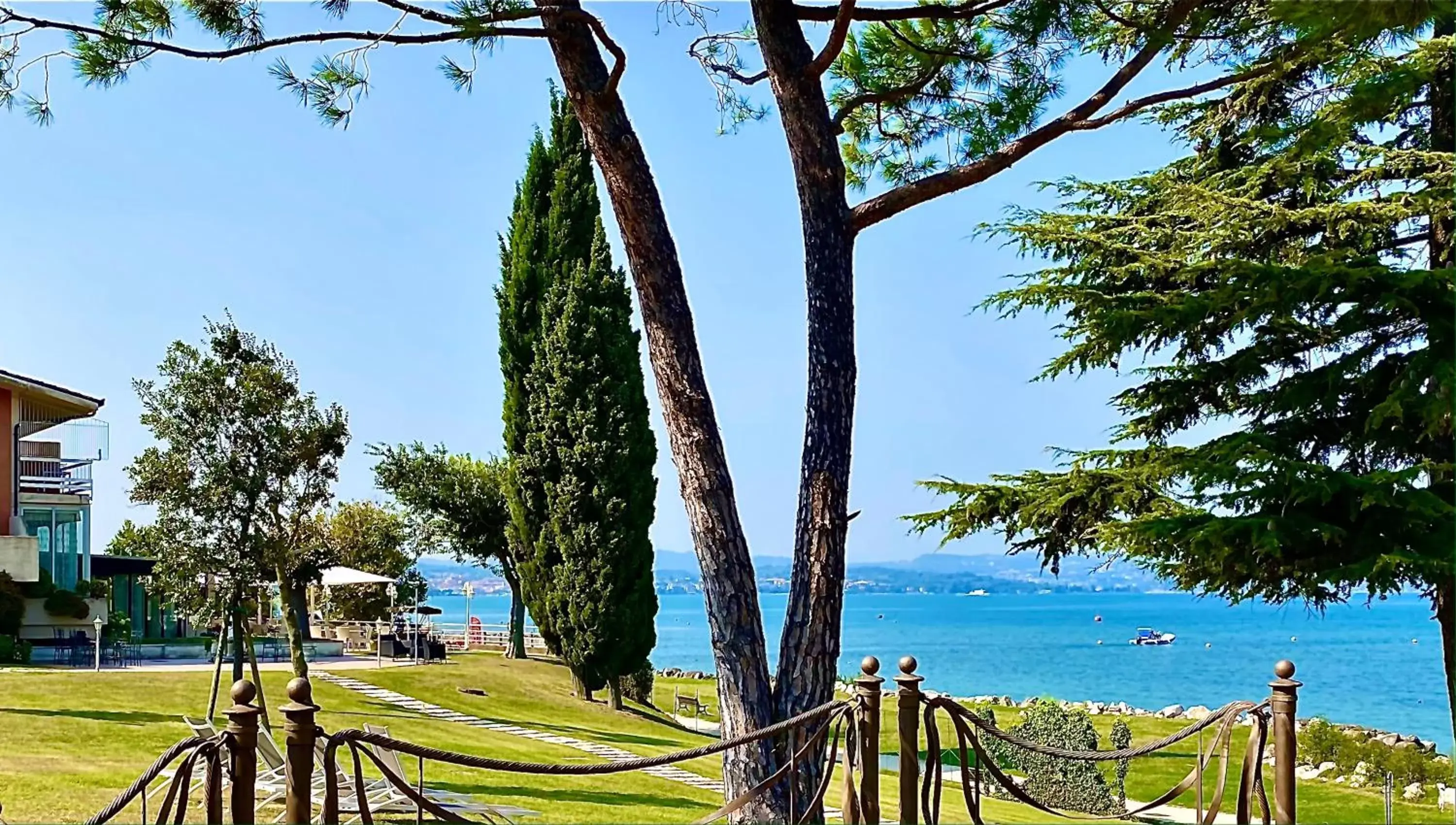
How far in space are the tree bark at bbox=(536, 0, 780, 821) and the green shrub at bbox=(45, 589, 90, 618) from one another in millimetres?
23391

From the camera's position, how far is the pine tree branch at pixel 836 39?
223 inches

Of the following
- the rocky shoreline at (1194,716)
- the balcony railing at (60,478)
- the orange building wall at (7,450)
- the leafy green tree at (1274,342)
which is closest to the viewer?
the leafy green tree at (1274,342)

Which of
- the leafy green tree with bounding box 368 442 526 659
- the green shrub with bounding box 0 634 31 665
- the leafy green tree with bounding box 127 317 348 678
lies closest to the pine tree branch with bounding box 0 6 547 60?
the leafy green tree with bounding box 127 317 348 678

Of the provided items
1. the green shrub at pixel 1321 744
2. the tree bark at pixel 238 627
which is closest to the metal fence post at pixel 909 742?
the tree bark at pixel 238 627

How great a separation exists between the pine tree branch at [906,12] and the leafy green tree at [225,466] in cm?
921

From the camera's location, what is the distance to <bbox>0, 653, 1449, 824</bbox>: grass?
33.3 ft

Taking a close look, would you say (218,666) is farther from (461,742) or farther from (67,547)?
(67,547)

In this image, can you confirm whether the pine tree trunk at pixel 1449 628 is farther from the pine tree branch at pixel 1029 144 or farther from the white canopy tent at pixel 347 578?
the white canopy tent at pixel 347 578

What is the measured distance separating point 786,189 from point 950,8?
3.95 ft

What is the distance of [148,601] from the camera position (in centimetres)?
3177

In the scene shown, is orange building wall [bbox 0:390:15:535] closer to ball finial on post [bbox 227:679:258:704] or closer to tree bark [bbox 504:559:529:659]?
tree bark [bbox 504:559:529:659]

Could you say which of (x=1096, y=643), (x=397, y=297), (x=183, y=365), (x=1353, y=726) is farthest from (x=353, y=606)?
(x=1096, y=643)

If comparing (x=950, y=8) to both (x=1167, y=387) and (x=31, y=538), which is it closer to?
(x=1167, y=387)

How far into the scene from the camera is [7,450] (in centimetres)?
2225
